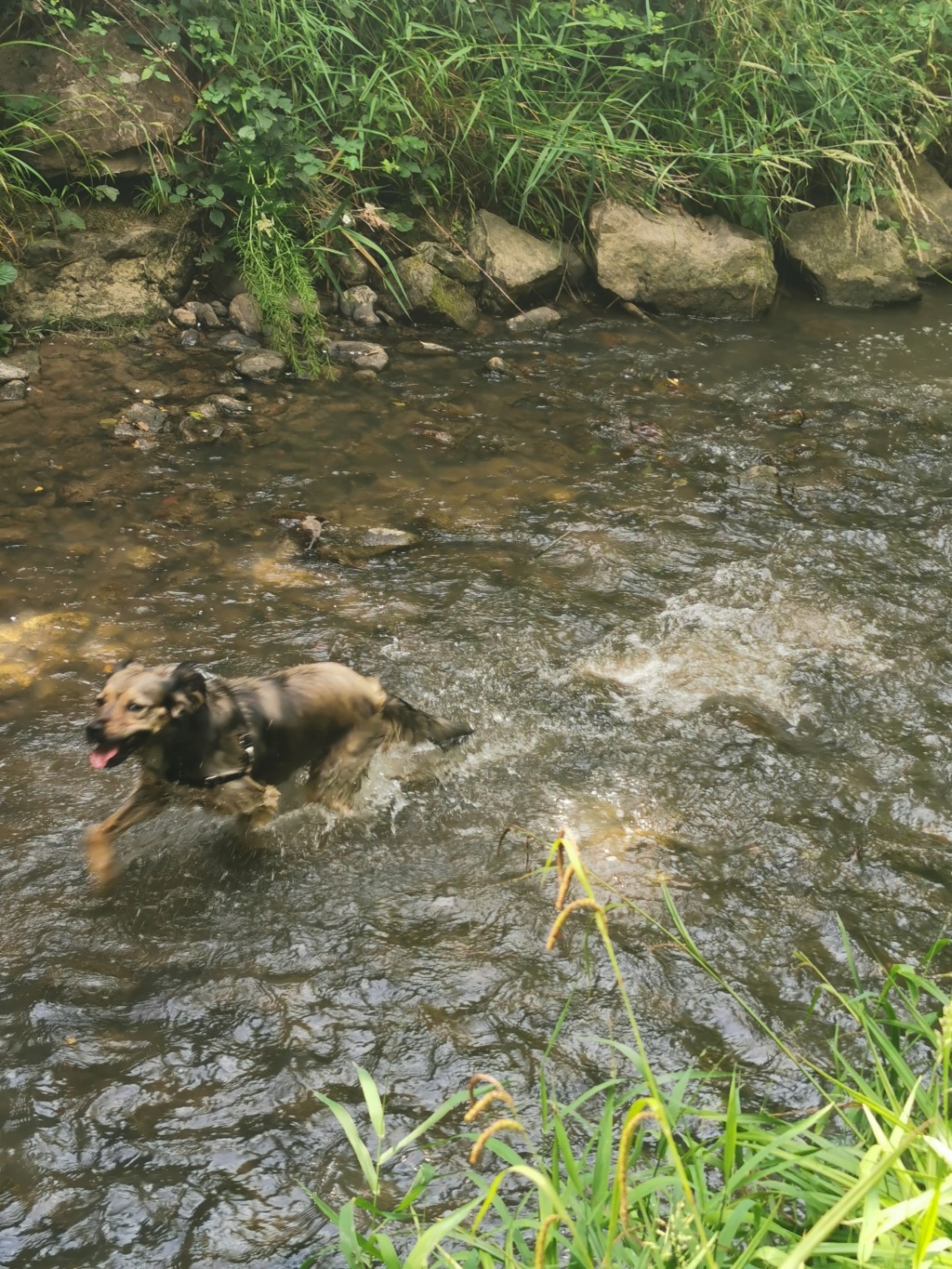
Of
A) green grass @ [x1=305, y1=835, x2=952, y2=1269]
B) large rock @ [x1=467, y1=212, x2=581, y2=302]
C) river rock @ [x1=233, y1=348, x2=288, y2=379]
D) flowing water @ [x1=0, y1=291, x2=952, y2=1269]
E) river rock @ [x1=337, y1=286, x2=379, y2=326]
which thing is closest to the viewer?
green grass @ [x1=305, y1=835, x2=952, y2=1269]

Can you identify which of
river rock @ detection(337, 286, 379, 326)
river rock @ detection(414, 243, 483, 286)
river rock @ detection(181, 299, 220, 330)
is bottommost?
river rock @ detection(181, 299, 220, 330)

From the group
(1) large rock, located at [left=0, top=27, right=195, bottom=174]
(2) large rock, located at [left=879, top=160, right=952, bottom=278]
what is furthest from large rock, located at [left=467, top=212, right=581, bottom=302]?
(2) large rock, located at [left=879, top=160, right=952, bottom=278]

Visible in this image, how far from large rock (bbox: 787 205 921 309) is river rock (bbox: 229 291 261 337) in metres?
5.12

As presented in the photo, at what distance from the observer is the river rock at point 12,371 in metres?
7.28

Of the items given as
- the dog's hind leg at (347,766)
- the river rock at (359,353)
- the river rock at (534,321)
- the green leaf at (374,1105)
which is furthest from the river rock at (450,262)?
the green leaf at (374,1105)

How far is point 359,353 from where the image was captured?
8297 mm

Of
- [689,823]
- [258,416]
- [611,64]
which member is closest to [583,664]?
[689,823]

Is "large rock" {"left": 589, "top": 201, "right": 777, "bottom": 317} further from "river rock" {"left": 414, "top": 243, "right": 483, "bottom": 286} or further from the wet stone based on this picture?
the wet stone

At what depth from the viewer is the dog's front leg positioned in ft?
13.0

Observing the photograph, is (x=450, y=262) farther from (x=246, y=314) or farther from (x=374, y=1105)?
(x=374, y=1105)

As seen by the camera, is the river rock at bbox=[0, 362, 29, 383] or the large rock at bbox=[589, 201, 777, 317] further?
the large rock at bbox=[589, 201, 777, 317]

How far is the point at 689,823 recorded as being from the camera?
4453mm

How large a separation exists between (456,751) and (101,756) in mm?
1670

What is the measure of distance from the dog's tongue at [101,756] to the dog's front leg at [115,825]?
1.05ft
